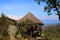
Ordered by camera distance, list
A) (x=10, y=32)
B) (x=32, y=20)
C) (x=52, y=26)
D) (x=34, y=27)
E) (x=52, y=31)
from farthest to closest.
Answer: (x=32, y=20)
(x=34, y=27)
(x=52, y=26)
(x=52, y=31)
(x=10, y=32)

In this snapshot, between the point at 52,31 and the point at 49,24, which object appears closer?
the point at 52,31

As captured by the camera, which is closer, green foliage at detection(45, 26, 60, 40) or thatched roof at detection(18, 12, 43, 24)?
green foliage at detection(45, 26, 60, 40)

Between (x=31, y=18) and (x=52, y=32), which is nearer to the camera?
(x=52, y=32)

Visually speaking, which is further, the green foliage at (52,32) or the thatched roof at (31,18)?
the thatched roof at (31,18)

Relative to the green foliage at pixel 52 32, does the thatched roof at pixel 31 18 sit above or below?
above

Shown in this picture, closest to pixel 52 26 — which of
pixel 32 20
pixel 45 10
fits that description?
pixel 45 10

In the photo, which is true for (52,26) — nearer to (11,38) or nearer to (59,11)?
(59,11)

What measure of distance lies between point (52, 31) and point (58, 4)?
890cm

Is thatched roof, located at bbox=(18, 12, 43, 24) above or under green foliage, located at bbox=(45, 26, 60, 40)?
above

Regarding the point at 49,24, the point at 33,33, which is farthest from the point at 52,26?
the point at 33,33

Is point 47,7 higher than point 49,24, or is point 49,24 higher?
point 47,7

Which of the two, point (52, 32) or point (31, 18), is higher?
point (31, 18)

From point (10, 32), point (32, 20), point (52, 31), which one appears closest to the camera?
point (10, 32)

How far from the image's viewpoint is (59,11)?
42531 mm
